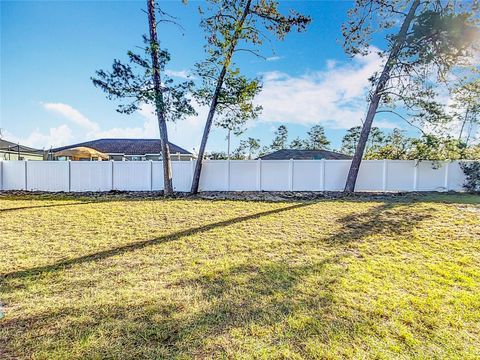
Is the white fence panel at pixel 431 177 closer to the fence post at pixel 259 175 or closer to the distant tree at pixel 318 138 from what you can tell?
the fence post at pixel 259 175

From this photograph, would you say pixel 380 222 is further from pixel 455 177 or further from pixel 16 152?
pixel 16 152

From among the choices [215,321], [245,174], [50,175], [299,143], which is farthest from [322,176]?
[299,143]

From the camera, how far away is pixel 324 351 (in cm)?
189

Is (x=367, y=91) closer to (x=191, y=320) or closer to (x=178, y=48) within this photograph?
(x=178, y=48)

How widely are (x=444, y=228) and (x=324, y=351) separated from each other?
5067mm

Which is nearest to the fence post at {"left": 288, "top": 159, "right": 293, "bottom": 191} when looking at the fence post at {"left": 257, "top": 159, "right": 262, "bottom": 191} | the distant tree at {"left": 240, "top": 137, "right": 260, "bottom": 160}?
the fence post at {"left": 257, "top": 159, "right": 262, "bottom": 191}

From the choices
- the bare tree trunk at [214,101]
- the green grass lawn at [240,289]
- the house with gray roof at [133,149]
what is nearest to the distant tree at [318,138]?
the house with gray roof at [133,149]

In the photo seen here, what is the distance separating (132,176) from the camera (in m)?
11.1

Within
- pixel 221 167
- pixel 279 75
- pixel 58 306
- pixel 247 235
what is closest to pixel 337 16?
pixel 279 75

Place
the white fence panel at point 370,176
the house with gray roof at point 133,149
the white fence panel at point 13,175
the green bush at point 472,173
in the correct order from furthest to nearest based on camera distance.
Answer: the house with gray roof at point 133,149, the white fence panel at point 13,175, the green bush at point 472,173, the white fence panel at point 370,176

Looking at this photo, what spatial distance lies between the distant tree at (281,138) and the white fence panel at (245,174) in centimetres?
2691

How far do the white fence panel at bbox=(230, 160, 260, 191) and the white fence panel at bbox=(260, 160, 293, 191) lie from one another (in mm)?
346

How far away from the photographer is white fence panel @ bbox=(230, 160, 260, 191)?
11.0 m

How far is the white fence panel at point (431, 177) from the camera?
11.2 m
